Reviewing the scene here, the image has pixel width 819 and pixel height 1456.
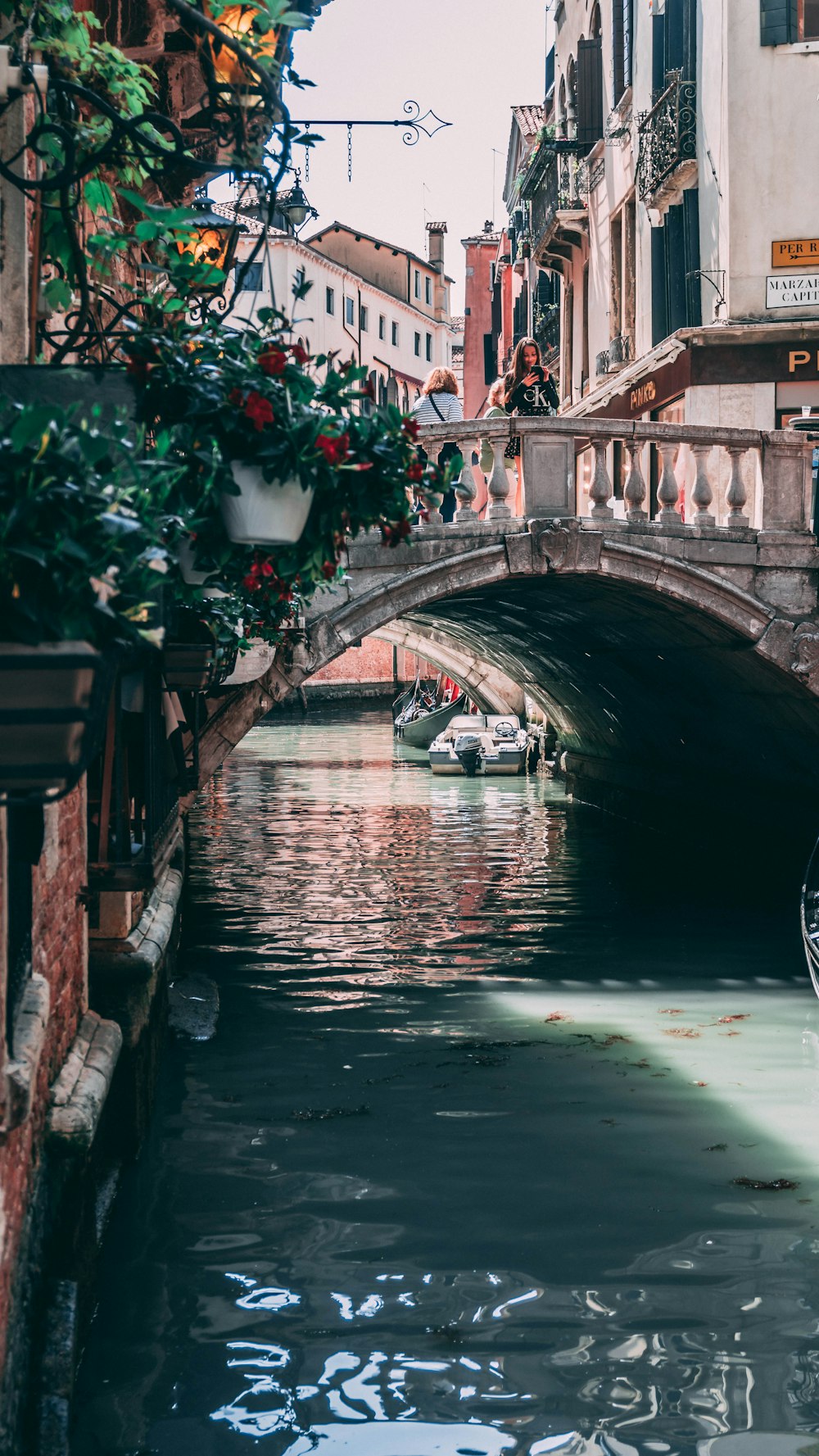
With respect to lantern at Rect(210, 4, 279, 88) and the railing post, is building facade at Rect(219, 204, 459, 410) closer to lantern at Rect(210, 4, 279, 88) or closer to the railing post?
the railing post

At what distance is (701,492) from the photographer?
10078 mm

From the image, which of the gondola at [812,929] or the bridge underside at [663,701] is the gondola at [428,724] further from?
the gondola at [812,929]

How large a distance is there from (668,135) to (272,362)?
11595 millimetres

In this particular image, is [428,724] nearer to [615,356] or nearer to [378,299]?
[615,356]

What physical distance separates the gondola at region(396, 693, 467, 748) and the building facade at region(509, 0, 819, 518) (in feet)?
40.3

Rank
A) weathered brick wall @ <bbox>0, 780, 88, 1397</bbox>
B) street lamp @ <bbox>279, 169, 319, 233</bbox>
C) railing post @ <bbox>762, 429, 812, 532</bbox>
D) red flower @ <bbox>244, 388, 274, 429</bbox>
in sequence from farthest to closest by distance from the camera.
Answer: railing post @ <bbox>762, 429, 812, 532</bbox>, street lamp @ <bbox>279, 169, 319, 233</bbox>, weathered brick wall @ <bbox>0, 780, 88, 1397</bbox>, red flower @ <bbox>244, 388, 274, 429</bbox>

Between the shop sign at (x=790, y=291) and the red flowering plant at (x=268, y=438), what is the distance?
32.4 ft

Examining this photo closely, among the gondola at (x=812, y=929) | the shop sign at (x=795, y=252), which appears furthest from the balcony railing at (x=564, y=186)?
the gondola at (x=812, y=929)

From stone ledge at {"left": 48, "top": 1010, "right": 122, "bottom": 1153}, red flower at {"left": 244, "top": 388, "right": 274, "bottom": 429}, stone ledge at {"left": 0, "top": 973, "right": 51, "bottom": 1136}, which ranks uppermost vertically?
red flower at {"left": 244, "top": 388, "right": 274, "bottom": 429}

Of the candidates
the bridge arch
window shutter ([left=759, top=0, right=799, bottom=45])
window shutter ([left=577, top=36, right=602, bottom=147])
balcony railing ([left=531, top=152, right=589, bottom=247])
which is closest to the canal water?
the bridge arch

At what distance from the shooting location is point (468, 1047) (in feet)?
23.9

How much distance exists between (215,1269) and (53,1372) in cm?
131

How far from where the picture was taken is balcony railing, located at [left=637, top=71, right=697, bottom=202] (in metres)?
12.8

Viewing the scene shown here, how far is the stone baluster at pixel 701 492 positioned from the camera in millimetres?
10043
